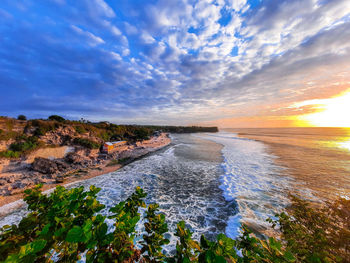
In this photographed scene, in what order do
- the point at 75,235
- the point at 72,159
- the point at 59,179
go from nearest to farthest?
the point at 75,235 → the point at 59,179 → the point at 72,159

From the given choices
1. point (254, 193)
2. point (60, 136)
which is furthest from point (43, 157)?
point (254, 193)

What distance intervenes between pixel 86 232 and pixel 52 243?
0.67 metres

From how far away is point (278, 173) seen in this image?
38.7 feet

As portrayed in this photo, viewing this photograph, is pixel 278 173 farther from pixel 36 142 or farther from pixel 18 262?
pixel 36 142

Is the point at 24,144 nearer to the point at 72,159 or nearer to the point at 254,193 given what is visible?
the point at 72,159

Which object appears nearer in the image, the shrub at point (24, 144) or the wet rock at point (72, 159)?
the shrub at point (24, 144)

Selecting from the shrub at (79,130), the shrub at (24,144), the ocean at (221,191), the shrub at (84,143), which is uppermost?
the shrub at (79,130)

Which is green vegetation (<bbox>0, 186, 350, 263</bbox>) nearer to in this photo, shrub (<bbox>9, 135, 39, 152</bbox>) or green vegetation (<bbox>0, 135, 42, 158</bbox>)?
green vegetation (<bbox>0, 135, 42, 158</bbox>)

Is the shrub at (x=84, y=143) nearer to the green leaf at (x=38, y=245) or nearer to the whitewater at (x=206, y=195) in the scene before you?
the whitewater at (x=206, y=195)

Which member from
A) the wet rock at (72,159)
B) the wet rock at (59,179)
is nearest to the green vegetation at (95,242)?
the wet rock at (59,179)

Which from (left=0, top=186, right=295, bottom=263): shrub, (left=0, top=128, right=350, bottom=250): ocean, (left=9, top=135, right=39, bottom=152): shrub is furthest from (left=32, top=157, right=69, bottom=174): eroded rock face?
(left=0, top=186, right=295, bottom=263): shrub

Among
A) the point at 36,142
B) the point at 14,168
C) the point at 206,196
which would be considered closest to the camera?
the point at 206,196

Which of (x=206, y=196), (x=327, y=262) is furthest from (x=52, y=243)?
(x=206, y=196)

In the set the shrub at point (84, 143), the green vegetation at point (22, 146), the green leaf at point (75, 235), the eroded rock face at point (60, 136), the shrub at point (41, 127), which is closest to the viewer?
the green leaf at point (75, 235)
